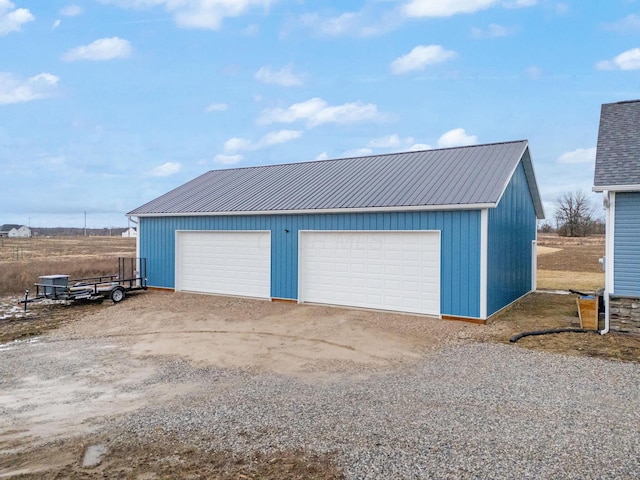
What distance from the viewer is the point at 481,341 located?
809cm

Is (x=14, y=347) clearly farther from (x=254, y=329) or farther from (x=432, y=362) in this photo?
(x=432, y=362)

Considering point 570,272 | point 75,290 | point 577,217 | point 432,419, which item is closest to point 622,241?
point 432,419

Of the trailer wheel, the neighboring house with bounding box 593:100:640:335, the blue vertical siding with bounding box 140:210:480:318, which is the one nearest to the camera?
the neighboring house with bounding box 593:100:640:335

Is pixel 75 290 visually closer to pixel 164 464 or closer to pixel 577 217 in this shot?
pixel 164 464

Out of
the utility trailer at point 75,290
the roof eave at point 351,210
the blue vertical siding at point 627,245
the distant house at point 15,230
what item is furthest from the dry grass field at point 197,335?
the distant house at point 15,230

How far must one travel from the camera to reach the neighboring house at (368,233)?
977cm

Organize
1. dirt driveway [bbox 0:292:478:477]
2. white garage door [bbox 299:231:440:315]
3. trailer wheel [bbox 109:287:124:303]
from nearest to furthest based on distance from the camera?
dirt driveway [bbox 0:292:478:477] < white garage door [bbox 299:231:440:315] < trailer wheel [bbox 109:287:124:303]

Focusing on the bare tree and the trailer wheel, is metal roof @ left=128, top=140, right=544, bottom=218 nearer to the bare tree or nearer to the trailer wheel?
the trailer wheel

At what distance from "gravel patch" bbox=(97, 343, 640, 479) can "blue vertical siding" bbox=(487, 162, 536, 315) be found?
3.96 m

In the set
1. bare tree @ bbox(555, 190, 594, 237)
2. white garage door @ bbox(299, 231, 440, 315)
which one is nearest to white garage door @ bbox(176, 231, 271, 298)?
white garage door @ bbox(299, 231, 440, 315)

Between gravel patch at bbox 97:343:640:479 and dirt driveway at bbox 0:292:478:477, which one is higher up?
gravel patch at bbox 97:343:640:479

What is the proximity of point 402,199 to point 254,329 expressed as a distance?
15.1ft

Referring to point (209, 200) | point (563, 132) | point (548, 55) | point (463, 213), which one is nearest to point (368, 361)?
point (463, 213)

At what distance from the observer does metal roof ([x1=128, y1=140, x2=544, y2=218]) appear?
1032cm
